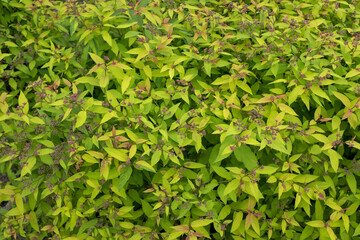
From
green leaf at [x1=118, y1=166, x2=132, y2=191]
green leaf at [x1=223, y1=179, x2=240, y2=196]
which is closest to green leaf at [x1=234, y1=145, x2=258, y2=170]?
green leaf at [x1=223, y1=179, x2=240, y2=196]

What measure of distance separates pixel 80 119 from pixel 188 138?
676 mm

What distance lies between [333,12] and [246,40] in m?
0.91

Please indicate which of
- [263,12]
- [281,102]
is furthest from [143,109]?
[263,12]

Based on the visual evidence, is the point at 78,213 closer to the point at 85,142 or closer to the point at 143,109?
the point at 85,142

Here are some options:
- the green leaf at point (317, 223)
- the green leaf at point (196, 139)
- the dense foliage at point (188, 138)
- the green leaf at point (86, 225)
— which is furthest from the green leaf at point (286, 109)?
the green leaf at point (86, 225)

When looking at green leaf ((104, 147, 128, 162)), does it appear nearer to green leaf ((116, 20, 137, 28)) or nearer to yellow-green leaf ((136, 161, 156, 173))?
yellow-green leaf ((136, 161, 156, 173))

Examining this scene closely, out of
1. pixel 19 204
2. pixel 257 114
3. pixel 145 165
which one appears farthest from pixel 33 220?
pixel 257 114

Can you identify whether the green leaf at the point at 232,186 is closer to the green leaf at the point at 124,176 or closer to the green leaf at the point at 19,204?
the green leaf at the point at 124,176

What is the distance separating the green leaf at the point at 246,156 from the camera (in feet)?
6.84

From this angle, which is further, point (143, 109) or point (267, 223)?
point (267, 223)

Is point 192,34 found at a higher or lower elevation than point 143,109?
higher

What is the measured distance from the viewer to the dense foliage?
2084 millimetres

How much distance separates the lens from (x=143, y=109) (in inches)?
84.3

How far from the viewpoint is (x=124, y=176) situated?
202cm
